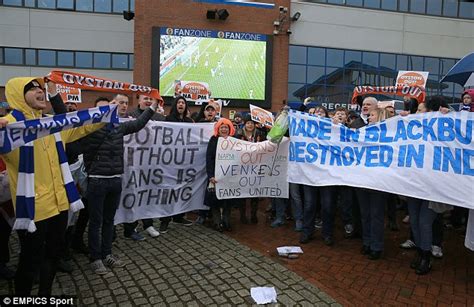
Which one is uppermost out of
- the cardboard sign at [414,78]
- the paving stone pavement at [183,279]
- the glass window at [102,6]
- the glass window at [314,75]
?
the glass window at [102,6]

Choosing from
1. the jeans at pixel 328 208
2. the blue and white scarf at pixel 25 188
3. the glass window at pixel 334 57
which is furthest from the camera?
the glass window at pixel 334 57

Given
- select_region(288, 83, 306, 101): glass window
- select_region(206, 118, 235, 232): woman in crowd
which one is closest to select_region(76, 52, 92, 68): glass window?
select_region(288, 83, 306, 101): glass window

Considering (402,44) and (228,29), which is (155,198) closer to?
(228,29)

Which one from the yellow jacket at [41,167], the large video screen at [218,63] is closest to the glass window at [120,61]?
the large video screen at [218,63]

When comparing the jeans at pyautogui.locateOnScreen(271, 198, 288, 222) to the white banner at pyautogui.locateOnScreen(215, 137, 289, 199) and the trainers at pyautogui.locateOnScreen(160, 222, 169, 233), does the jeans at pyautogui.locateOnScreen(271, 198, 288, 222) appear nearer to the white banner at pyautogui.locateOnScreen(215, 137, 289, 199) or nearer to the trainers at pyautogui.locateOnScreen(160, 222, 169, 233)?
the white banner at pyautogui.locateOnScreen(215, 137, 289, 199)

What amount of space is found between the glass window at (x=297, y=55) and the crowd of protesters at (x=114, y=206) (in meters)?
17.2

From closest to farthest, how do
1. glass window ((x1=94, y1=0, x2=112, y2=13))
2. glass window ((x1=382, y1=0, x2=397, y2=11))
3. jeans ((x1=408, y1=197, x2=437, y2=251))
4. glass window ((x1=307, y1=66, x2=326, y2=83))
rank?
jeans ((x1=408, y1=197, x2=437, y2=251)), glass window ((x1=307, y1=66, x2=326, y2=83)), glass window ((x1=382, y1=0, x2=397, y2=11)), glass window ((x1=94, y1=0, x2=112, y2=13))

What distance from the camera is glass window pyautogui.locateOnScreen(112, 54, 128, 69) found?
27344 mm

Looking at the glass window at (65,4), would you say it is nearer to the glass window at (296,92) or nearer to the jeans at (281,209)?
the glass window at (296,92)

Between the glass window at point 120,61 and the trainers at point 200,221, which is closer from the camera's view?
the trainers at point 200,221

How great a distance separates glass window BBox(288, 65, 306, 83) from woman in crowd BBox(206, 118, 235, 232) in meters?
18.5

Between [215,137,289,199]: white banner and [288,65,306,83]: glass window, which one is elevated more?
[288,65,306,83]: glass window

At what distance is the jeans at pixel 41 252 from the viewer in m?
2.96

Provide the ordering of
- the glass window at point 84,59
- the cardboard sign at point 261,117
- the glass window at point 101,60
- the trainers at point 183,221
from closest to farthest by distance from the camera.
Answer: the trainers at point 183,221, the cardboard sign at point 261,117, the glass window at point 84,59, the glass window at point 101,60
